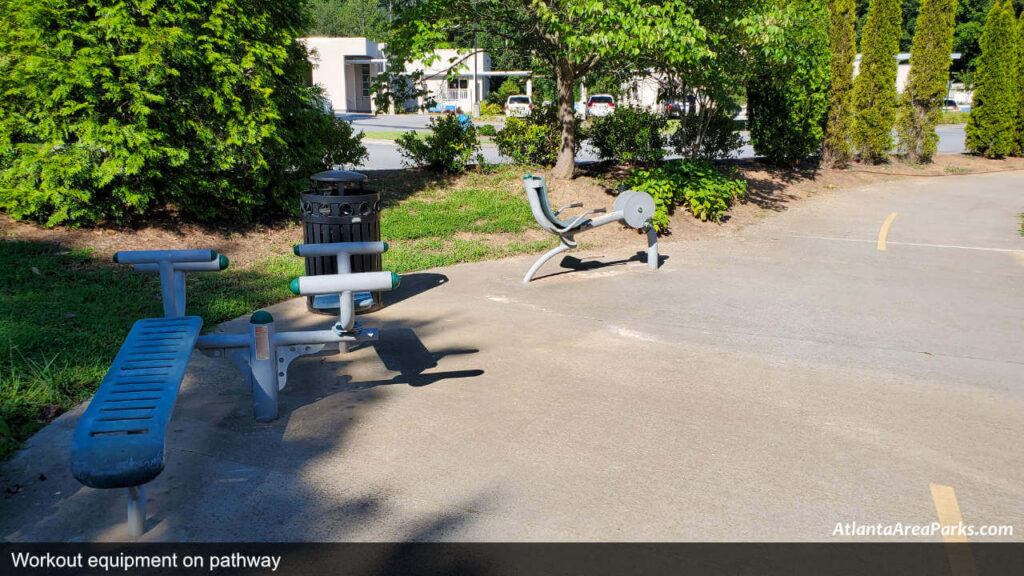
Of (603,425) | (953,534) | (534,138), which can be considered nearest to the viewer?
(953,534)

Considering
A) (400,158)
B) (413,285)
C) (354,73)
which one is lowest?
(413,285)

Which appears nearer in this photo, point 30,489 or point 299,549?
point 299,549

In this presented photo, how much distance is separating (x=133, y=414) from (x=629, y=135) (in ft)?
38.3

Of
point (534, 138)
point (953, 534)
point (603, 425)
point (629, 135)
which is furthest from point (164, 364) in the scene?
point (629, 135)

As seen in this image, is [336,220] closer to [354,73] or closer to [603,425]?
[603,425]

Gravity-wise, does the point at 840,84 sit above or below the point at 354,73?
below

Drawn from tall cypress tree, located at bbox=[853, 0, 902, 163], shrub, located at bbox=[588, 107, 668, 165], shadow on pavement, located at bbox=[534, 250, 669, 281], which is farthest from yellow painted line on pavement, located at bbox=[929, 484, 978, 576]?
tall cypress tree, located at bbox=[853, 0, 902, 163]

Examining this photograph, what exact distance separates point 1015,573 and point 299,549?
9.49 ft

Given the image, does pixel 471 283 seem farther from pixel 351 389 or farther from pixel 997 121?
pixel 997 121

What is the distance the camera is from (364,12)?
96.2 m

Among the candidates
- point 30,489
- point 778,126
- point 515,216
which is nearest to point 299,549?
point 30,489

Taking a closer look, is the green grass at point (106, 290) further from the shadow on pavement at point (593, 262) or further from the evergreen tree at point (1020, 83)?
the evergreen tree at point (1020, 83)

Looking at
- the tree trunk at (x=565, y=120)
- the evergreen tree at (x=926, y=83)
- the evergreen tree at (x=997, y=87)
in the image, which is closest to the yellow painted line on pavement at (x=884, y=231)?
the tree trunk at (x=565, y=120)

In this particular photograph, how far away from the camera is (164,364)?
3408 mm
